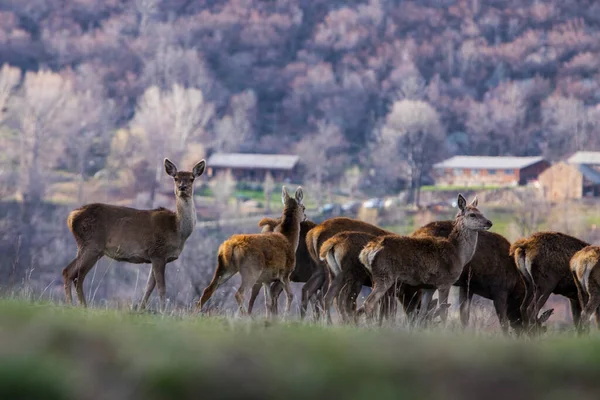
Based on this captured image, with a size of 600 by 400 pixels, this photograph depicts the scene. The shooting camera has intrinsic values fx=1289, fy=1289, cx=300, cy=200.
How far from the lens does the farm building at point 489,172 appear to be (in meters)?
148

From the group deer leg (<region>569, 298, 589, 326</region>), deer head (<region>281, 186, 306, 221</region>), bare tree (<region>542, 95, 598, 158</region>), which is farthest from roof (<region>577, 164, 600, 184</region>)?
deer head (<region>281, 186, 306, 221</region>)

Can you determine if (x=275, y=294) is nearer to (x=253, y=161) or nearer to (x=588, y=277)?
(x=588, y=277)

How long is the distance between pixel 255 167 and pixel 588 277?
13864 cm

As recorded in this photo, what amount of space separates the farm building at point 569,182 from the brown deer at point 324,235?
116162mm

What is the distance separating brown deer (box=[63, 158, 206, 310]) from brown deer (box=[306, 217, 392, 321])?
76.6 inches

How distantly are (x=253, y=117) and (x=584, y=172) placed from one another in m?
64.3

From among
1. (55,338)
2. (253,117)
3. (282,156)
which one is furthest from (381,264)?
(253,117)

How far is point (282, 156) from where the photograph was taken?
161875 mm

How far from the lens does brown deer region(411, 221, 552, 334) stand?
1847 centimetres

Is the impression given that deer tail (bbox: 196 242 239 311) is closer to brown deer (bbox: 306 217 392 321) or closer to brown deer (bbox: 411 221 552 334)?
brown deer (bbox: 306 217 392 321)

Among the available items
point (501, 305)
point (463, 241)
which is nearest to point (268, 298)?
point (463, 241)

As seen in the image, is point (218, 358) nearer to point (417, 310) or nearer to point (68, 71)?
point (417, 310)

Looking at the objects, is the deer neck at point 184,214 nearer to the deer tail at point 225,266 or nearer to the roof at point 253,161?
the deer tail at point 225,266

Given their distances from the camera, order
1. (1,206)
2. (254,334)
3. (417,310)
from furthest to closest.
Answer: (1,206) → (417,310) → (254,334)
